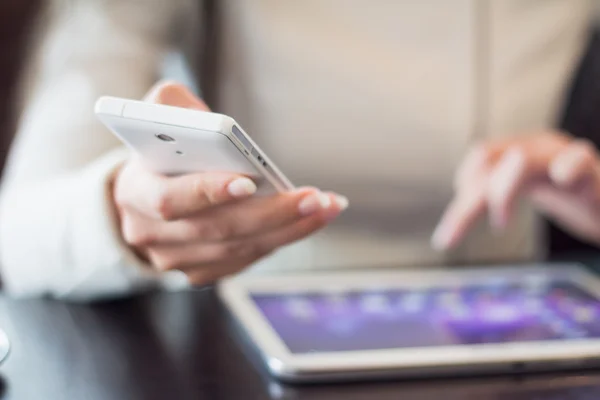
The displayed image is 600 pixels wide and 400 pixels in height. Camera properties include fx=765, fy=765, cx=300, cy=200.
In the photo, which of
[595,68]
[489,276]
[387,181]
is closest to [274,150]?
[387,181]

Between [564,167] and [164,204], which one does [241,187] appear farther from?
[564,167]

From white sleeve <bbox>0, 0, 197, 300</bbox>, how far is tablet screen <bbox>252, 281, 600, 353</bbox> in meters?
0.09

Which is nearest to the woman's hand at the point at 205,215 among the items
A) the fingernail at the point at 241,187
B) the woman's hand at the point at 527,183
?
the fingernail at the point at 241,187

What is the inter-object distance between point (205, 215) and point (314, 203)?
5 centimetres

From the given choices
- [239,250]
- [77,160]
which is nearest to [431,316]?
[239,250]

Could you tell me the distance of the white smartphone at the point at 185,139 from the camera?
10.4 inches

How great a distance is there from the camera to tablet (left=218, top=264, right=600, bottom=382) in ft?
1.09

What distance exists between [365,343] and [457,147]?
34cm

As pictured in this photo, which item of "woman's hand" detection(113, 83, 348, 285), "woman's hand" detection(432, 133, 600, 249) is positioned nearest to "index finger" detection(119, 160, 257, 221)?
"woman's hand" detection(113, 83, 348, 285)

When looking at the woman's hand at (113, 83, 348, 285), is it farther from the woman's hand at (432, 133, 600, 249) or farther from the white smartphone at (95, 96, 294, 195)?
the woman's hand at (432, 133, 600, 249)

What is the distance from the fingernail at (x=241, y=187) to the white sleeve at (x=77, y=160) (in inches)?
3.9

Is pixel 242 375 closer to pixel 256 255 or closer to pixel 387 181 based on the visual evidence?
pixel 256 255

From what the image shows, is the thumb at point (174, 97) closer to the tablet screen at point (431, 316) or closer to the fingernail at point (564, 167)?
the tablet screen at point (431, 316)

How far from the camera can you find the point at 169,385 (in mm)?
321
